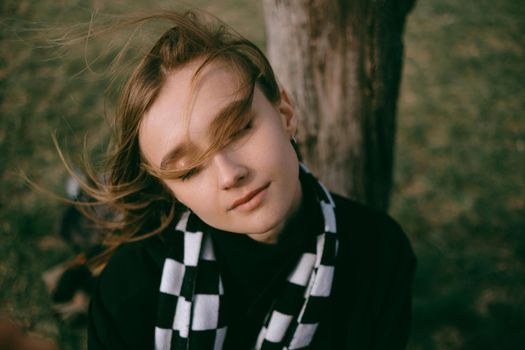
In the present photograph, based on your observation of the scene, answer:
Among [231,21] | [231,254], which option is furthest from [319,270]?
[231,21]

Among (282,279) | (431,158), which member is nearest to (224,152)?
(282,279)

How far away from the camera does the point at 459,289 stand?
260cm

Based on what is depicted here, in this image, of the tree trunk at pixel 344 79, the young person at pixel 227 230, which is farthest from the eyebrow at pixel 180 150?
the tree trunk at pixel 344 79

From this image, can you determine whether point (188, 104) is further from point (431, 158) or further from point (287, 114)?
point (431, 158)

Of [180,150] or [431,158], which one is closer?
[180,150]

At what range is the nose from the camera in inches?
44.3

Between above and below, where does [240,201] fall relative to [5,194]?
above

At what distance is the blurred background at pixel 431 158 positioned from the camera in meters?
2.47

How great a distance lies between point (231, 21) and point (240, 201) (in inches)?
167

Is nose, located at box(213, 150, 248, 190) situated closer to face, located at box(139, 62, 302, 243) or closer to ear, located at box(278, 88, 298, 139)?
face, located at box(139, 62, 302, 243)

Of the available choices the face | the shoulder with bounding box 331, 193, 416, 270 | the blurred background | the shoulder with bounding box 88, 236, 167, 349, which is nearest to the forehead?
the face

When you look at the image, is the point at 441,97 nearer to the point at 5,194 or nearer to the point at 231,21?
the point at 231,21

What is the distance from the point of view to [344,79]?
5.40ft

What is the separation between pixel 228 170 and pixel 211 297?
20.9 inches
